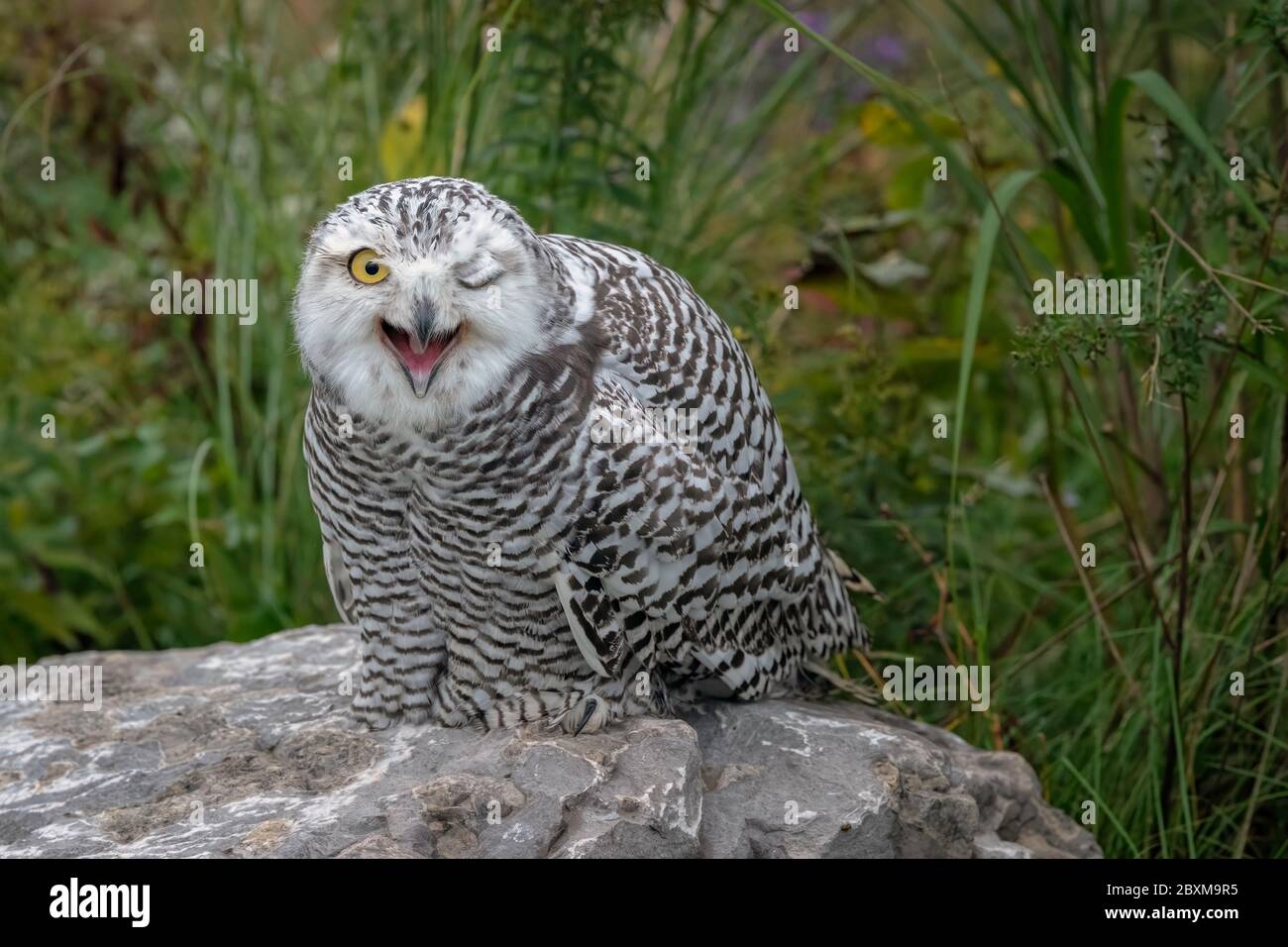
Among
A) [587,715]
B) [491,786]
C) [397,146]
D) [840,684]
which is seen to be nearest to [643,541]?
[587,715]

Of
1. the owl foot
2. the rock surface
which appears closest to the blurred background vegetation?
the rock surface

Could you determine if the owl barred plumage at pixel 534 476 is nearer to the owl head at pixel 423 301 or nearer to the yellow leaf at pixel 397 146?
the owl head at pixel 423 301

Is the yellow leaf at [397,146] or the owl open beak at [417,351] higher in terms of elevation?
the yellow leaf at [397,146]

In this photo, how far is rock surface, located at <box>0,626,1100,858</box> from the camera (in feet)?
9.79

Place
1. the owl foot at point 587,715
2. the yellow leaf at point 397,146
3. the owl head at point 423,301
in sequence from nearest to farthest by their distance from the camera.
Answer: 1. the owl head at point 423,301
2. the owl foot at point 587,715
3. the yellow leaf at point 397,146

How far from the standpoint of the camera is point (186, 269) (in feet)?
18.5

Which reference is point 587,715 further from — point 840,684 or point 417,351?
point 417,351

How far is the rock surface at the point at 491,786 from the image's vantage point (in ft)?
9.79

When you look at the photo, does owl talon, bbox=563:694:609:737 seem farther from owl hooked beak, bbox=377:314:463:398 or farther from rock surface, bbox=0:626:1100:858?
owl hooked beak, bbox=377:314:463:398

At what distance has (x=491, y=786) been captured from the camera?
3.09 m

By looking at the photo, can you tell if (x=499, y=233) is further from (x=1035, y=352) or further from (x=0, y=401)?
(x=0, y=401)

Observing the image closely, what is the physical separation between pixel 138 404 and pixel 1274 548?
454cm

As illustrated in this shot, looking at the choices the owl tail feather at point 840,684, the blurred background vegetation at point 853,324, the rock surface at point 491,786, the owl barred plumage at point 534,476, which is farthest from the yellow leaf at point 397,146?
the owl tail feather at point 840,684

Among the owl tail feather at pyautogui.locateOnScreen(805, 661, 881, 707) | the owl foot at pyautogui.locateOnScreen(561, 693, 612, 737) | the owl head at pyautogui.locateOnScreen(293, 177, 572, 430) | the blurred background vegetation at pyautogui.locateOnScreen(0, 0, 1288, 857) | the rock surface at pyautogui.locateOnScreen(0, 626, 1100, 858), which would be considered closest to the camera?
the owl head at pyautogui.locateOnScreen(293, 177, 572, 430)
